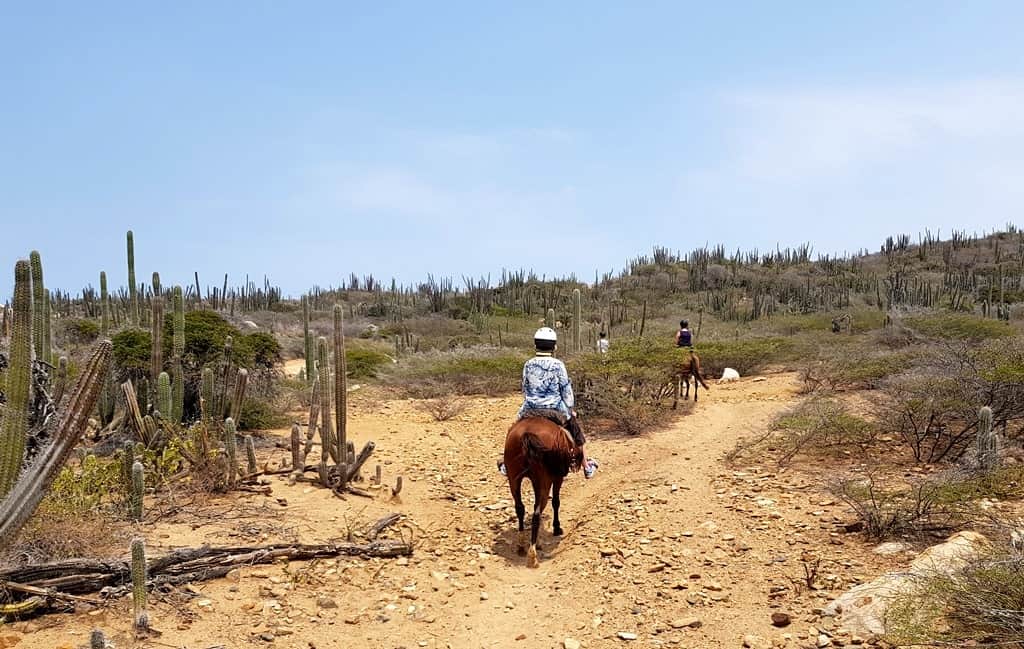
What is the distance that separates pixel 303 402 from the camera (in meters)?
14.9

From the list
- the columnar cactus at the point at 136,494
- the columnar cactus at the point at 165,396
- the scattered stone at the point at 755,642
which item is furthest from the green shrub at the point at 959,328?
the columnar cactus at the point at 136,494

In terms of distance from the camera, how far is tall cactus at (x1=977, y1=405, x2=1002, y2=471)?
22.2 feet

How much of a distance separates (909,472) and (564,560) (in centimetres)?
407

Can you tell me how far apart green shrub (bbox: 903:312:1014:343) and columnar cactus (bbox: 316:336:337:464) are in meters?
15.6

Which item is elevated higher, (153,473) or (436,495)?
(153,473)

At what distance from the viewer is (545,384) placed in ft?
21.8

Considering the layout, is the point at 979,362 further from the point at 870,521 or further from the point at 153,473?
the point at 153,473

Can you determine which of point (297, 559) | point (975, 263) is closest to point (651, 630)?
point (297, 559)

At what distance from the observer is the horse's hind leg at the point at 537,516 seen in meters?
6.16

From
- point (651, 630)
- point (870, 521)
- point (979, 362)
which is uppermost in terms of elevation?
point (979, 362)

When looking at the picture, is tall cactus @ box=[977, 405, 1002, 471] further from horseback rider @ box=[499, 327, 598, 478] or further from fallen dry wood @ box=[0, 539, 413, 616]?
fallen dry wood @ box=[0, 539, 413, 616]

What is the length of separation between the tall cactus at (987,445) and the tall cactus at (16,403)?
7958mm

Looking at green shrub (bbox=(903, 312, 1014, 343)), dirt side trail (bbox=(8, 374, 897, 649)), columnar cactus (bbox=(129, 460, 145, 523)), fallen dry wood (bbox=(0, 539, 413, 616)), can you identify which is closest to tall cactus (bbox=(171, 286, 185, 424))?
dirt side trail (bbox=(8, 374, 897, 649))

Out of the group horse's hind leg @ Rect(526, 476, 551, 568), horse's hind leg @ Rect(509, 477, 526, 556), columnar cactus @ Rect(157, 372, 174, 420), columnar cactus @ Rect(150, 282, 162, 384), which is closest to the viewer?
horse's hind leg @ Rect(526, 476, 551, 568)
